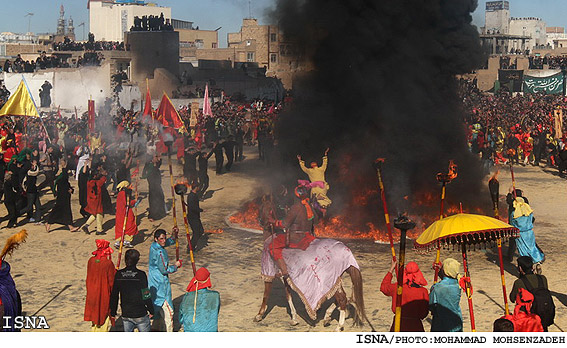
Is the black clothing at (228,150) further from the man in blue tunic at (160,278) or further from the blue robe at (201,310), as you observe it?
the blue robe at (201,310)

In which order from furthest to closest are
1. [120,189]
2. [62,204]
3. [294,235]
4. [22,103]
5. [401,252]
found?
[22,103], [62,204], [120,189], [294,235], [401,252]

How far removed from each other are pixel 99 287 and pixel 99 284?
0.04m

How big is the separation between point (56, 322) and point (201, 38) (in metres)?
98.2

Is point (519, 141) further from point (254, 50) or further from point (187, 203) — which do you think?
point (254, 50)

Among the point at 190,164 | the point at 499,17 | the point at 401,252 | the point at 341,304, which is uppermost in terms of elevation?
the point at 499,17

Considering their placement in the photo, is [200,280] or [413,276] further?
[200,280]

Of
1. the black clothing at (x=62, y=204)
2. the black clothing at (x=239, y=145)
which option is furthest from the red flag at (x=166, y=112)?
the black clothing at (x=62, y=204)

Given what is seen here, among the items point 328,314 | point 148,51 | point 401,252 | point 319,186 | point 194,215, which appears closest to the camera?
point 401,252

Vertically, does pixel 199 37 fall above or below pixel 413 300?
above

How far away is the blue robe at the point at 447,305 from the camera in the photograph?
849 cm

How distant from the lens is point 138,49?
48625 mm

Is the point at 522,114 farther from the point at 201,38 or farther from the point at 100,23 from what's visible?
the point at 100,23

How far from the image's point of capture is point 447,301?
8.48 metres

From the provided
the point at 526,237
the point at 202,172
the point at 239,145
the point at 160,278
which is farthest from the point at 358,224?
the point at 239,145
